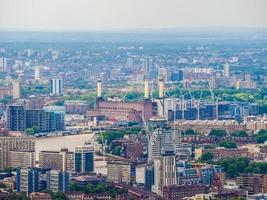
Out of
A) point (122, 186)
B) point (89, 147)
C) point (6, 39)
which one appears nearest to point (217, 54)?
point (6, 39)

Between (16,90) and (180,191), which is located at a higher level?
(180,191)

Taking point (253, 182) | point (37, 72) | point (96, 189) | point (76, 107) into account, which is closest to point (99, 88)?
point (76, 107)

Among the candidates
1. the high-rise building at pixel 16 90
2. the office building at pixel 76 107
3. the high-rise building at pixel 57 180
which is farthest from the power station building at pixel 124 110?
the high-rise building at pixel 57 180

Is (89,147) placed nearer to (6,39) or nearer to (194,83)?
(194,83)

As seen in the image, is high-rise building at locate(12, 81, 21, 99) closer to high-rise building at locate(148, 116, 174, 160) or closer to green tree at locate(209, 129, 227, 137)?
→ green tree at locate(209, 129, 227, 137)

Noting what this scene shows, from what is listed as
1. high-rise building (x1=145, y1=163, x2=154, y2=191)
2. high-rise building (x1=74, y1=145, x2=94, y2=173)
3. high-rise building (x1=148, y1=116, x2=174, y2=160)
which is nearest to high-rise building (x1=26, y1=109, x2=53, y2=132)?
high-rise building (x1=148, y1=116, x2=174, y2=160)

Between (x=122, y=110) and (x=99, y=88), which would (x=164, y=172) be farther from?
(x=99, y=88)

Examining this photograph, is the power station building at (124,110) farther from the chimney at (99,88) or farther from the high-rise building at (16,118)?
the high-rise building at (16,118)

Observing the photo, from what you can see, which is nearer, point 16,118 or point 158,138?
point 158,138
